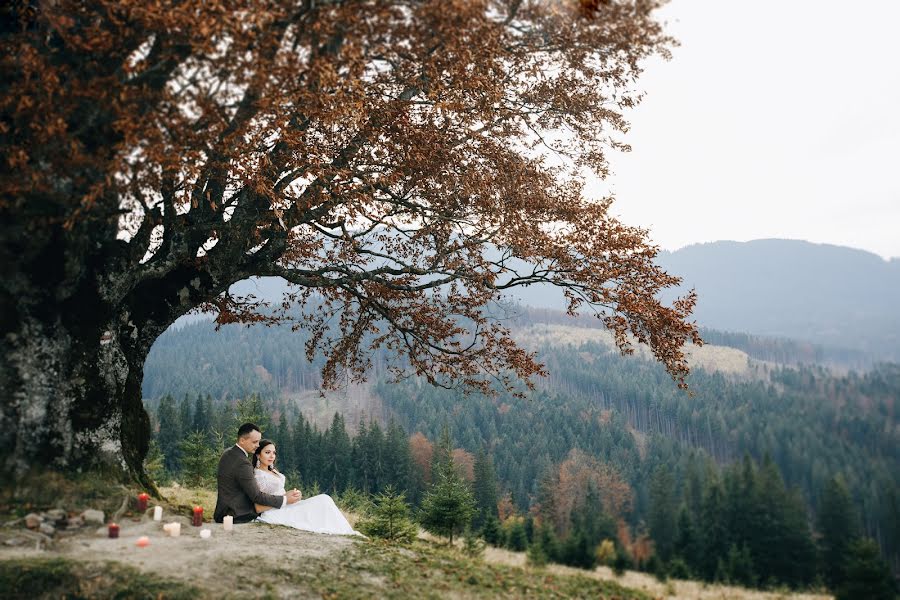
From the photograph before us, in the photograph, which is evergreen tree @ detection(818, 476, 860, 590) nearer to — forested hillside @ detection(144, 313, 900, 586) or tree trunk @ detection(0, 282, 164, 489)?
forested hillside @ detection(144, 313, 900, 586)

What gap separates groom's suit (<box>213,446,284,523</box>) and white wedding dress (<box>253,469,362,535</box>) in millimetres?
169

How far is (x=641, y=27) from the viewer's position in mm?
8711

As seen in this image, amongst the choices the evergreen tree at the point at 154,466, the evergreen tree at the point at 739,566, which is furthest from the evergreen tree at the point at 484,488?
the evergreen tree at the point at 154,466

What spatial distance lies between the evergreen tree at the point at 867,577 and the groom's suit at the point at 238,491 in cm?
980

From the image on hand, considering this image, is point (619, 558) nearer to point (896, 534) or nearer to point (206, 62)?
point (896, 534)

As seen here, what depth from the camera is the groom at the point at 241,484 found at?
342 inches

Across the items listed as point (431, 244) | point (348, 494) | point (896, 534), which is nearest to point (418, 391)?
point (348, 494)

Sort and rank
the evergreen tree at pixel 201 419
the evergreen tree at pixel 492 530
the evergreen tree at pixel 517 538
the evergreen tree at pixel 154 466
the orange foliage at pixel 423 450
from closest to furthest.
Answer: the evergreen tree at pixel 154 466, the evergreen tree at pixel 492 530, the evergreen tree at pixel 517 538, the evergreen tree at pixel 201 419, the orange foliage at pixel 423 450

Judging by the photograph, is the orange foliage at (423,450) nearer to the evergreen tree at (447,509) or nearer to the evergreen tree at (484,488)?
the evergreen tree at (484,488)

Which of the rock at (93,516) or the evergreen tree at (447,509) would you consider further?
the evergreen tree at (447,509)

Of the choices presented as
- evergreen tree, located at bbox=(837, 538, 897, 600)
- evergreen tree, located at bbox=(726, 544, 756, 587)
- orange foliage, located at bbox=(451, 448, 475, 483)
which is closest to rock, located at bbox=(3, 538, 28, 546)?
evergreen tree, located at bbox=(837, 538, 897, 600)

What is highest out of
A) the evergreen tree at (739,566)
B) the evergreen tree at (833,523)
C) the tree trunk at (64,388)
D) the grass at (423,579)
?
the tree trunk at (64,388)

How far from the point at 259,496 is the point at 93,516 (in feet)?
7.25

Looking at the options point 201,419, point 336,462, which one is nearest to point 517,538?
point 336,462
